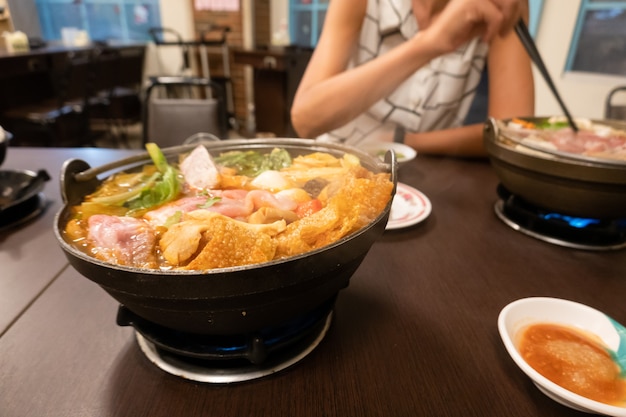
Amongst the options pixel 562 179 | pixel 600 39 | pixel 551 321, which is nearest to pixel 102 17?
pixel 600 39

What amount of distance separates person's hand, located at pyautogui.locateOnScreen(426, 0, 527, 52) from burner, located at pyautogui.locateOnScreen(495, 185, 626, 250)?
2.27ft

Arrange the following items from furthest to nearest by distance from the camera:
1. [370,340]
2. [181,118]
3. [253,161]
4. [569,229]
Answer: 1. [181,118]
2. [569,229]
3. [253,161]
4. [370,340]

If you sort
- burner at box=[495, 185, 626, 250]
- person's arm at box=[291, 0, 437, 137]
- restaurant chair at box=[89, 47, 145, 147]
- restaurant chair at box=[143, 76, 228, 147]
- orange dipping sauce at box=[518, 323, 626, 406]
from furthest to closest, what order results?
restaurant chair at box=[89, 47, 145, 147], restaurant chair at box=[143, 76, 228, 147], person's arm at box=[291, 0, 437, 137], burner at box=[495, 185, 626, 250], orange dipping sauce at box=[518, 323, 626, 406]

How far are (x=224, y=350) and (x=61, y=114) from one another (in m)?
4.73

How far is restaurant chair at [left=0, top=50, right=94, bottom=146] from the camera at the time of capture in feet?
13.7

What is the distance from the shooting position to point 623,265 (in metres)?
1.04

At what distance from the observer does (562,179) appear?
101cm

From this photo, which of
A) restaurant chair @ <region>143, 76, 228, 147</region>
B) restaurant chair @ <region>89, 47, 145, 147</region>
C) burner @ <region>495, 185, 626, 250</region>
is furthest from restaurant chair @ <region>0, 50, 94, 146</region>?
burner @ <region>495, 185, 626, 250</region>

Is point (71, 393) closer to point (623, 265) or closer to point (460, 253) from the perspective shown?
point (460, 253)

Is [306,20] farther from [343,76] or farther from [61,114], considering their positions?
[343,76]

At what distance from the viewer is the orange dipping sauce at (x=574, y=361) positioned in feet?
2.06

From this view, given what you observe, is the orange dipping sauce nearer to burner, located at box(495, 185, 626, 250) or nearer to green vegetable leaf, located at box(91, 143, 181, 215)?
burner, located at box(495, 185, 626, 250)

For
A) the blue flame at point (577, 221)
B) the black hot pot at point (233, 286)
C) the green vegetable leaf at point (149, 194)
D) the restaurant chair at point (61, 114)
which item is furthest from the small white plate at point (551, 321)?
the restaurant chair at point (61, 114)

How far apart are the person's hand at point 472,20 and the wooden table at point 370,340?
777 millimetres
